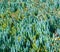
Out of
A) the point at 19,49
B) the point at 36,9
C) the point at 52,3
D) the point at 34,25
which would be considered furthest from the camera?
the point at 52,3

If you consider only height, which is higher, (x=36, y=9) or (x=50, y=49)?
(x=36, y=9)

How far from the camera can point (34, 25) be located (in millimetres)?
5266

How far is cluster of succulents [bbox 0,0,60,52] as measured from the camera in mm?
4928

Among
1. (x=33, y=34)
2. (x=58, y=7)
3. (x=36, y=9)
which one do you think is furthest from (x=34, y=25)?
(x=58, y=7)

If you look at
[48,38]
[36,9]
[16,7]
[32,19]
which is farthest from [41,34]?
[16,7]

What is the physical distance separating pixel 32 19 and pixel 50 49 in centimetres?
91

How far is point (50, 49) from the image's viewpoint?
4.91 metres

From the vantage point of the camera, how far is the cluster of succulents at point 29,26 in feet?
16.2

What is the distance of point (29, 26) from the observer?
17.0ft

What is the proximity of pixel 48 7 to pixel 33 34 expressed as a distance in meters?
1.12

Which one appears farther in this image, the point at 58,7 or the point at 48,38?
the point at 58,7

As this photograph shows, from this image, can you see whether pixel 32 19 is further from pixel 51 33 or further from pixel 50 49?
pixel 50 49

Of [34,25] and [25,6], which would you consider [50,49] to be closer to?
[34,25]

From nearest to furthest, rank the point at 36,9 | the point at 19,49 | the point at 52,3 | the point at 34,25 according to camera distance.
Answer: the point at 19,49 → the point at 34,25 → the point at 36,9 → the point at 52,3
